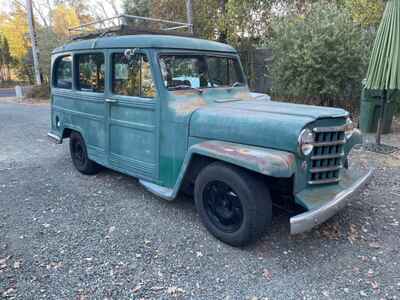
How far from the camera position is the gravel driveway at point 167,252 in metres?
2.36

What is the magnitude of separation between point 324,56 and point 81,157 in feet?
20.0

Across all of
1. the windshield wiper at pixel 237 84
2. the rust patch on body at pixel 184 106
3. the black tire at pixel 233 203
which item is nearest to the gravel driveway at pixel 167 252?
the black tire at pixel 233 203

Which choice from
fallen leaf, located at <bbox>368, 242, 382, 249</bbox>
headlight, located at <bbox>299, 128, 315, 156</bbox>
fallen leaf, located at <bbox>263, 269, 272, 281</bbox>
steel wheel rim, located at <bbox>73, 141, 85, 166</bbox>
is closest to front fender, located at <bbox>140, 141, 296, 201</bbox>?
headlight, located at <bbox>299, 128, 315, 156</bbox>

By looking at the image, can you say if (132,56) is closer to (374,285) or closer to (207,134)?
(207,134)

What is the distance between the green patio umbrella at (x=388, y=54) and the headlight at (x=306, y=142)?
146 inches

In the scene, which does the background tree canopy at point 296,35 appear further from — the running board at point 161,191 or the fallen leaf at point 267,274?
the fallen leaf at point 267,274

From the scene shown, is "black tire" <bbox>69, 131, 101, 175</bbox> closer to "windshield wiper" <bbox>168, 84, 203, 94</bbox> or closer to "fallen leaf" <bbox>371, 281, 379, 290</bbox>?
"windshield wiper" <bbox>168, 84, 203, 94</bbox>

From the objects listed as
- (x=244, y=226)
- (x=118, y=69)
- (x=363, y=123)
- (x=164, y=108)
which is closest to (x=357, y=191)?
(x=244, y=226)

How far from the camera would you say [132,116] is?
12.0ft

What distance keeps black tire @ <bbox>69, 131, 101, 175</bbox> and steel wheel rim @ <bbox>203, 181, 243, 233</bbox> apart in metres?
2.41

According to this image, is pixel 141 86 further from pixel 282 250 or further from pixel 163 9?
pixel 163 9

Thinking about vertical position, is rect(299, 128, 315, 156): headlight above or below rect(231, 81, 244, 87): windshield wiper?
below

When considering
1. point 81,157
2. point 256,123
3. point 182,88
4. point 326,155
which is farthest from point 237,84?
point 81,157

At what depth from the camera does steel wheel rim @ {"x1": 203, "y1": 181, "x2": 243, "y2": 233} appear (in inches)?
111
